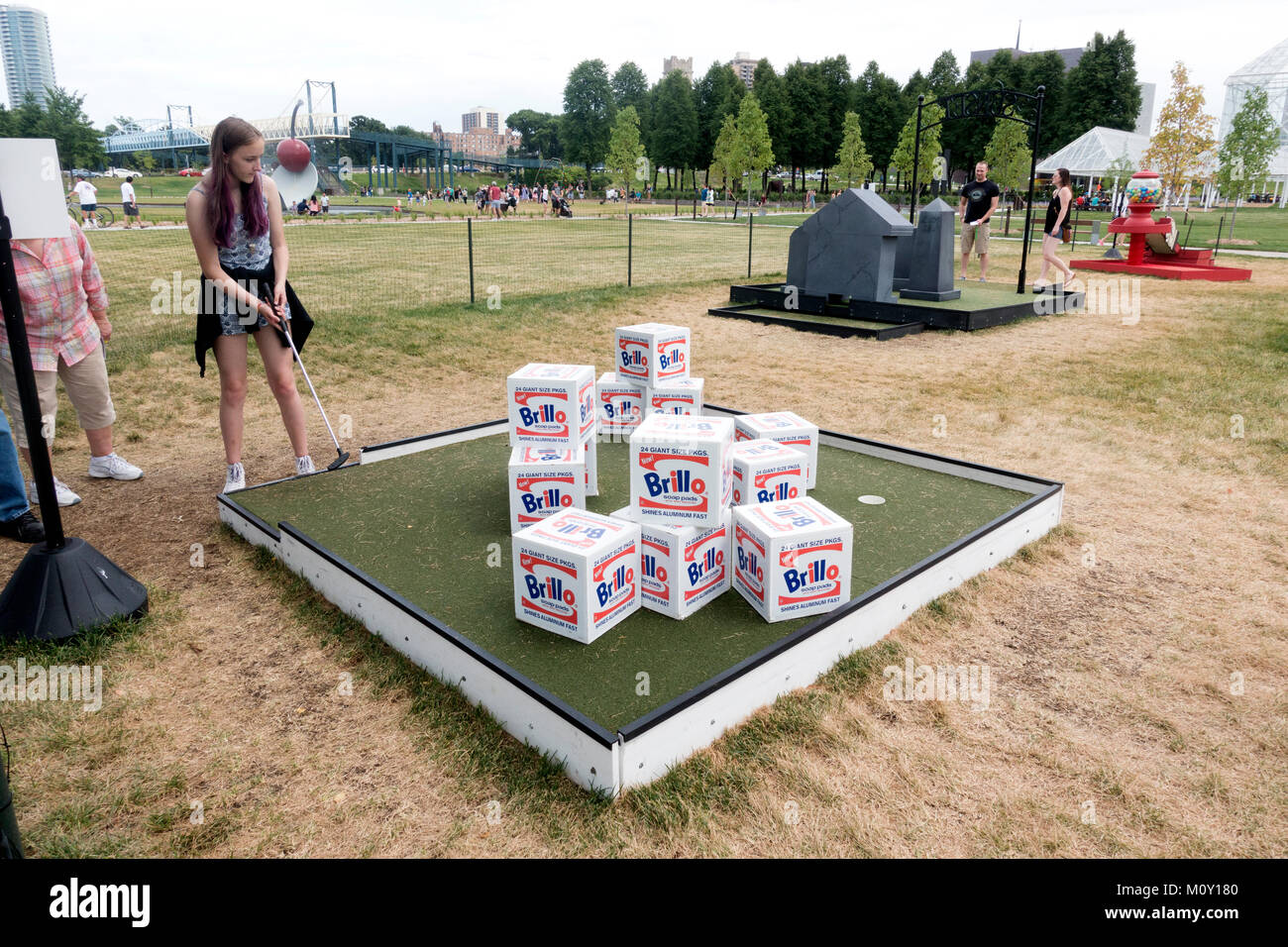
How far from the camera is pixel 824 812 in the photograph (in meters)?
2.66

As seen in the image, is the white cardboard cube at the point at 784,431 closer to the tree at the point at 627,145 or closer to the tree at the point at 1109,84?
the tree at the point at 627,145

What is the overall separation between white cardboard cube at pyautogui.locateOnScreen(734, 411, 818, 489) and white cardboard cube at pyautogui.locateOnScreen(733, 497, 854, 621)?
117 centimetres

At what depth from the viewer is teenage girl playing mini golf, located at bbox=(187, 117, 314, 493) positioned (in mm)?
4516

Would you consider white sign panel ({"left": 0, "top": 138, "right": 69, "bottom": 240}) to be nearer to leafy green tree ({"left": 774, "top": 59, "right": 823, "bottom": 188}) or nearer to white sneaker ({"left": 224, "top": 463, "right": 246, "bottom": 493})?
white sneaker ({"left": 224, "top": 463, "right": 246, "bottom": 493})

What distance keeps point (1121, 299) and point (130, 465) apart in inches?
597

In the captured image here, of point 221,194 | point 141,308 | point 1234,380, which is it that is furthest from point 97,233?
point 1234,380

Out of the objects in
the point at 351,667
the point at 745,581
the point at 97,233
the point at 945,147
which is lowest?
the point at 351,667

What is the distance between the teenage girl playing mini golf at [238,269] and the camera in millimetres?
4516

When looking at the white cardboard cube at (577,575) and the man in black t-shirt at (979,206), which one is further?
the man in black t-shirt at (979,206)

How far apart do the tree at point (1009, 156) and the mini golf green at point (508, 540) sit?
45.9m

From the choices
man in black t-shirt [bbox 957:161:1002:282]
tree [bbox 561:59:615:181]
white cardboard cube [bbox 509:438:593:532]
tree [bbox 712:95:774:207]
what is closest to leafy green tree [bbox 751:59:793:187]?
tree [bbox 712:95:774:207]

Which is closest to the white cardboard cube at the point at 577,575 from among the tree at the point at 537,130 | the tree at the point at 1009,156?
the tree at the point at 1009,156
